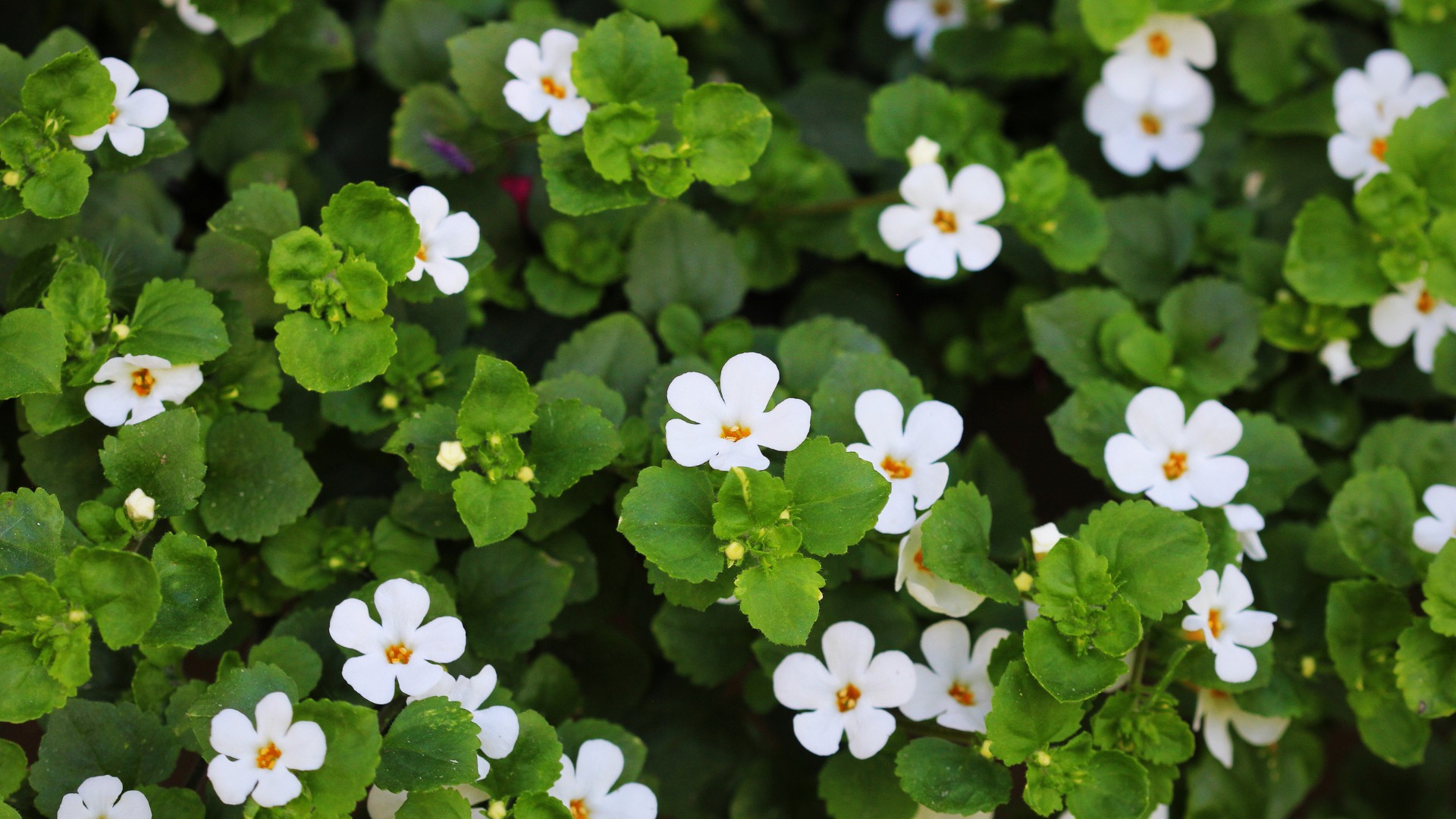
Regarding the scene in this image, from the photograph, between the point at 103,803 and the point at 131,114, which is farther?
the point at 131,114

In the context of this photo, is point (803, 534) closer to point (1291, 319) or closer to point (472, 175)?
point (472, 175)

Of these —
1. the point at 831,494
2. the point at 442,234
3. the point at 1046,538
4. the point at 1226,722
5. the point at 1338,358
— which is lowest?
the point at 1226,722

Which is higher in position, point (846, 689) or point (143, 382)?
point (143, 382)

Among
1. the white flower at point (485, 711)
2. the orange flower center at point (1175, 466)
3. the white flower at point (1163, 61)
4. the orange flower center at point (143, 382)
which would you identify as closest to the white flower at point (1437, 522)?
the orange flower center at point (1175, 466)

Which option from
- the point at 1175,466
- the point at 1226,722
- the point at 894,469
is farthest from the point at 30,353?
the point at 1226,722

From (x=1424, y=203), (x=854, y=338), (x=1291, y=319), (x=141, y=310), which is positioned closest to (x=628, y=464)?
(x=854, y=338)

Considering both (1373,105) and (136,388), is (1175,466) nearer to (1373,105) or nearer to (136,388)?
(1373,105)

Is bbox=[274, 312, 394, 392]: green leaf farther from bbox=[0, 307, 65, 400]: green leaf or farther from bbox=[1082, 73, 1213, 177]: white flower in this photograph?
bbox=[1082, 73, 1213, 177]: white flower
